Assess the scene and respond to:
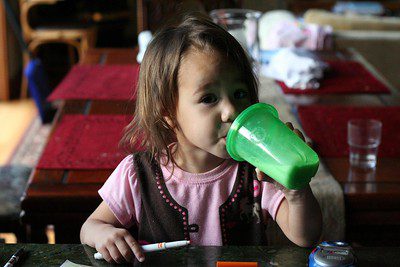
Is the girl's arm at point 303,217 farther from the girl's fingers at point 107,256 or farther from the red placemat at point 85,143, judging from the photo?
the red placemat at point 85,143

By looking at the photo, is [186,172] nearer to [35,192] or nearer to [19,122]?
[35,192]

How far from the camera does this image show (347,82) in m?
2.24

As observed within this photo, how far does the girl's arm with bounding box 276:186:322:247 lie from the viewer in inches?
43.9

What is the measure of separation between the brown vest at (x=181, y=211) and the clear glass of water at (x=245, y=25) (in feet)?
3.47

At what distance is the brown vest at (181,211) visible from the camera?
49.2 inches

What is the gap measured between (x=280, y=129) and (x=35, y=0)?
3.89 metres

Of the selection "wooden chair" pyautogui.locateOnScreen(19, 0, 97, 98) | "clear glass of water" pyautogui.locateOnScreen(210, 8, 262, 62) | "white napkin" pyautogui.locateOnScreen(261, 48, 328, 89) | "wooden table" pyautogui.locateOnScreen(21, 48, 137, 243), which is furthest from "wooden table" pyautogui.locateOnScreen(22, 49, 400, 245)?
"wooden chair" pyautogui.locateOnScreen(19, 0, 97, 98)

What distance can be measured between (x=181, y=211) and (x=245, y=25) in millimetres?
1192

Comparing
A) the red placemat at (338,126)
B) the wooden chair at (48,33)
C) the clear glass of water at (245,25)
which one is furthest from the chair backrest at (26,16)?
the red placemat at (338,126)

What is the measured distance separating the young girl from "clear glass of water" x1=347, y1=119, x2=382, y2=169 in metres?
0.41

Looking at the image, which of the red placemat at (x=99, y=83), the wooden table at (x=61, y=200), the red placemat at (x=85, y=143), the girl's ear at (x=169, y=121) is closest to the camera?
the girl's ear at (x=169, y=121)

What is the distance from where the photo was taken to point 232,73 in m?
1.11

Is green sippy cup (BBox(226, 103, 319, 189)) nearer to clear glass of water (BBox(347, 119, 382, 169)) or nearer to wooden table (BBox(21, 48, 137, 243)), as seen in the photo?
wooden table (BBox(21, 48, 137, 243))

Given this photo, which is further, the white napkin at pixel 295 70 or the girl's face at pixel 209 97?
the white napkin at pixel 295 70
